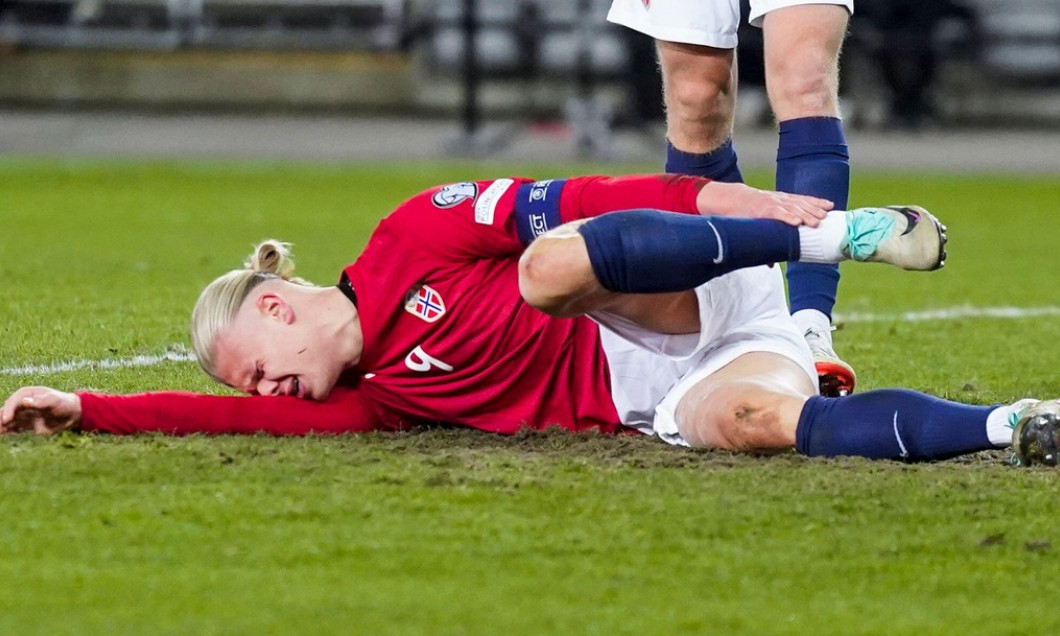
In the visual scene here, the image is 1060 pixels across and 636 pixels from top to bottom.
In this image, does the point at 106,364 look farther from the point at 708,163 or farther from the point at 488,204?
the point at 708,163

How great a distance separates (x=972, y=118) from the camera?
54.1 ft

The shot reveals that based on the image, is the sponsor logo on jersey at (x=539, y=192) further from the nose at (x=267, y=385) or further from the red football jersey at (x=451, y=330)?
the nose at (x=267, y=385)

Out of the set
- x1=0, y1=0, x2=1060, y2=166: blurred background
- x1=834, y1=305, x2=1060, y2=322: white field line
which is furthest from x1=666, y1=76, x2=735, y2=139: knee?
x1=0, y1=0, x2=1060, y2=166: blurred background

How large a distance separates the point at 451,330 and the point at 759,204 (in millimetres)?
597

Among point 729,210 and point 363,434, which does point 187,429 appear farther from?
point 729,210

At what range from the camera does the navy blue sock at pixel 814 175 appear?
3.60 m

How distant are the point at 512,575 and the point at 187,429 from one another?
1.09 metres

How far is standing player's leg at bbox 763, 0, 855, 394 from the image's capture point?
3594 millimetres

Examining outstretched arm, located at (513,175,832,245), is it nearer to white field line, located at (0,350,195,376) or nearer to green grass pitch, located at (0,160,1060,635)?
green grass pitch, located at (0,160,1060,635)

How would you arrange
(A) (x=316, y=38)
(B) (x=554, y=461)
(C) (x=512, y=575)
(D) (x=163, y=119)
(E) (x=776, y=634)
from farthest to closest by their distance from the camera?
1. (A) (x=316, y=38)
2. (D) (x=163, y=119)
3. (B) (x=554, y=461)
4. (C) (x=512, y=575)
5. (E) (x=776, y=634)

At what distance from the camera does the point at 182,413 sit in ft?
10.4

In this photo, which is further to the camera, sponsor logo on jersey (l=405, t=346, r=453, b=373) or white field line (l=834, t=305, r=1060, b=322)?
white field line (l=834, t=305, r=1060, b=322)

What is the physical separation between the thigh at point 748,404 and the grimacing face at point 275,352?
641mm

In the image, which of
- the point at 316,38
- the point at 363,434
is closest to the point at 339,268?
the point at 363,434
